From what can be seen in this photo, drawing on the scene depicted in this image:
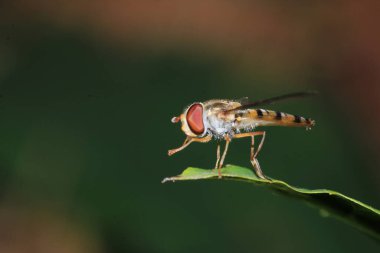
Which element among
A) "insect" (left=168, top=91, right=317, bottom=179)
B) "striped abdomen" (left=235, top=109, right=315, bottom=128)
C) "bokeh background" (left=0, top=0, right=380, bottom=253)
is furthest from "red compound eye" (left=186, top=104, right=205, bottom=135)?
"bokeh background" (left=0, top=0, right=380, bottom=253)

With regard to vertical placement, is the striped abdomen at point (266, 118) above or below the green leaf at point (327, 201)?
above

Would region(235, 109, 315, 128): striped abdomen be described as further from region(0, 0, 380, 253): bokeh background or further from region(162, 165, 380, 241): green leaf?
region(162, 165, 380, 241): green leaf

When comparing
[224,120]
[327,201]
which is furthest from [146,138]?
A: [327,201]

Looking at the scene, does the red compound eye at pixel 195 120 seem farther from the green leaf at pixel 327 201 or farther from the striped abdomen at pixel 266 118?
the green leaf at pixel 327 201

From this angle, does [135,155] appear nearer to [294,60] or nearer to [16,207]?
[16,207]

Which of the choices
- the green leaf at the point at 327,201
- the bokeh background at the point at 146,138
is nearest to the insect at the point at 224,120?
the bokeh background at the point at 146,138

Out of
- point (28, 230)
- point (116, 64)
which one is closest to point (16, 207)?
point (28, 230)
